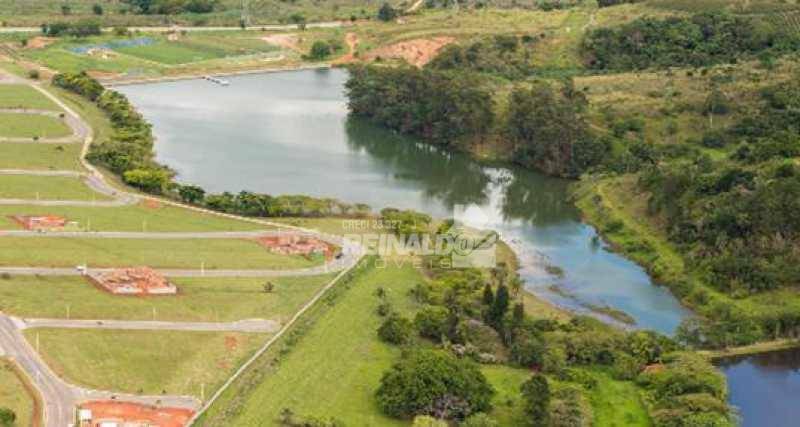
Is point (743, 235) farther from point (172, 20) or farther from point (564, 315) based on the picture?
point (172, 20)

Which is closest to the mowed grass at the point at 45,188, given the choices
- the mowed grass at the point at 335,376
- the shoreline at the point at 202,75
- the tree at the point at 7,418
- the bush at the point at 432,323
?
the mowed grass at the point at 335,376

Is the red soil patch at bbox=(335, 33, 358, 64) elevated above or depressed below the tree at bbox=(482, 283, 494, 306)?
above

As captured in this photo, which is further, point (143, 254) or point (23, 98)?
point (23, 98)

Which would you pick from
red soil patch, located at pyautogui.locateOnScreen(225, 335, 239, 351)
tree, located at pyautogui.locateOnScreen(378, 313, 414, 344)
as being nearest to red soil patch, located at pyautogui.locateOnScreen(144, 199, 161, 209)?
red soil patch, located at pyautogui.locateOnScreen(225, 335, 239, 351)

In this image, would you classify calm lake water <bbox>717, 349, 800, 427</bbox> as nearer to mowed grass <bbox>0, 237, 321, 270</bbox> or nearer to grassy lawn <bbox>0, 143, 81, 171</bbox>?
mowed grass <bbox>0, 237, 321, 270</bbox>

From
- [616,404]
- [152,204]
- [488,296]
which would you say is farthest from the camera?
[152,204]

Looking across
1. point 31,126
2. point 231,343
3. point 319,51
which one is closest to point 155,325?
point 231,343

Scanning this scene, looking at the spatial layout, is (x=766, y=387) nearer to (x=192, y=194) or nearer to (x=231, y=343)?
(x=231, y=343)
